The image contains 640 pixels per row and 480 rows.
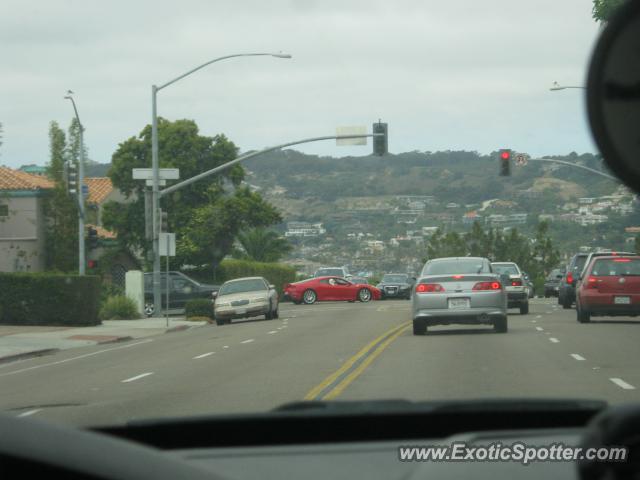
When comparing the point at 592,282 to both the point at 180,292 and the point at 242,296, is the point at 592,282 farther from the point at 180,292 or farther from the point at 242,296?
the point at 180,292

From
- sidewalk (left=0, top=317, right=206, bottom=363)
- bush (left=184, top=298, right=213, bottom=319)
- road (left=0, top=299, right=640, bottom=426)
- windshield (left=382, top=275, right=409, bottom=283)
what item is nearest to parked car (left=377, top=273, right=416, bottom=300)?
windshield (left=382, top=275, right=409, bottom=283)

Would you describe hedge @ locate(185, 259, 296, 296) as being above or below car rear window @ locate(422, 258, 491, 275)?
below

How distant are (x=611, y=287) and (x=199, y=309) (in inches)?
687

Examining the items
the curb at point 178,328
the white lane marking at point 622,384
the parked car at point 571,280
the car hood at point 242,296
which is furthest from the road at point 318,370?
the parked car at point 571,280

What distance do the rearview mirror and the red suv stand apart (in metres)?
26.6

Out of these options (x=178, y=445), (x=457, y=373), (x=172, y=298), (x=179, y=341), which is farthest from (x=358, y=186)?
(x=178, y=445)

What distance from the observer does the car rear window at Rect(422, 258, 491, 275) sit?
24938 mm

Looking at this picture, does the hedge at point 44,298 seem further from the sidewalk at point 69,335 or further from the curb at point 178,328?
the curb at point 178,328

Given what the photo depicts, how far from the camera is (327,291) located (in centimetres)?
5622

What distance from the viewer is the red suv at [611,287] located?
28.5 m

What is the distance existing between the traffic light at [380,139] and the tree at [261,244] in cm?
3555

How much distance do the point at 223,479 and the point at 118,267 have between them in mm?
65654

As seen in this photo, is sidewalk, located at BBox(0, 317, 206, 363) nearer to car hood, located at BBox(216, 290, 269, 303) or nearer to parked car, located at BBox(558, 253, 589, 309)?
car hood, located at BBox(216, 290, 269, 303)

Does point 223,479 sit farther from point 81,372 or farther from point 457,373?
point 81,372
